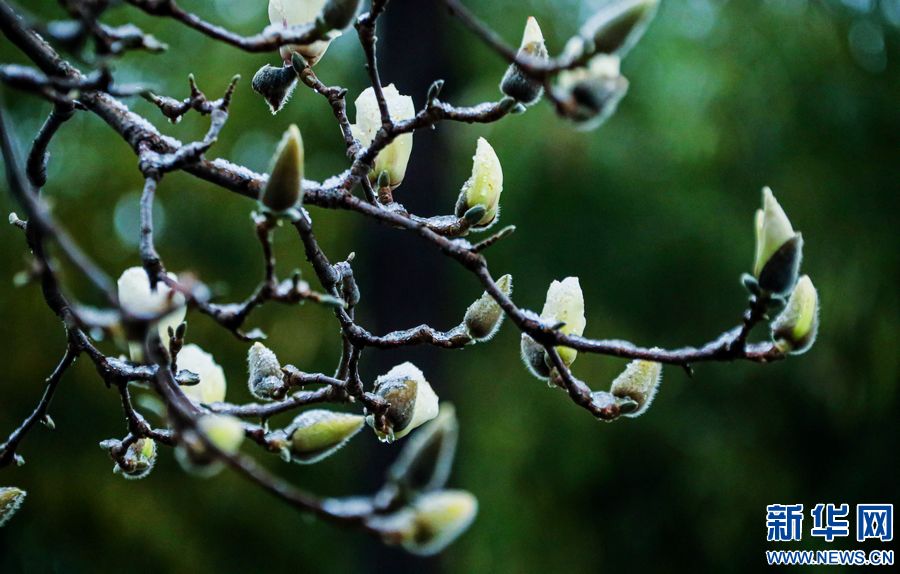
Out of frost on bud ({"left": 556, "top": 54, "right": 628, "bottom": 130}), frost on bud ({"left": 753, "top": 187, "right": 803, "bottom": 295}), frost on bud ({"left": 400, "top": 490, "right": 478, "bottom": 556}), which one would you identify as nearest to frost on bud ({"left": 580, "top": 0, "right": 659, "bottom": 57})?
frost on bud ({"left": 556, "top": 54, "right": 628, "bottom": 130})

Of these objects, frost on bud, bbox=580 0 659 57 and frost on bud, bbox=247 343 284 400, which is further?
frost on bud, bbox=247 343 284 400

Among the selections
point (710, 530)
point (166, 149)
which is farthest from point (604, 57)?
point (710, 530)

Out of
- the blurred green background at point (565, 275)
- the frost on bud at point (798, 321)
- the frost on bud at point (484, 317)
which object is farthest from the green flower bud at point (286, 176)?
the blurred green background at point (565, 275)

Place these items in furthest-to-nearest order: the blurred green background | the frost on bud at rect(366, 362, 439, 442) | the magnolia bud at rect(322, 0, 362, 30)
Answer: the blurred green background → the frost on bud at rect(366, 362, 439, 442) → the magnolia bud at rect(322, 0, 362, 30)

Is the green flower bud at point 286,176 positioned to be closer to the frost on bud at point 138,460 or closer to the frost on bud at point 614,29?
the frost on bud at point 614,29

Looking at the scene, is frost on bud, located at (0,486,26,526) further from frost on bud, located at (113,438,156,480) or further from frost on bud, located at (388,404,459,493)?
frost on bud, located at (388,404,459,493)

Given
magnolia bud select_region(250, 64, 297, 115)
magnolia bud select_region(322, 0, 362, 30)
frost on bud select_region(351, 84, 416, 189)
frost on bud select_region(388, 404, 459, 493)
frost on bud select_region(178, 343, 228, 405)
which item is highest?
magnolia bud select_region(322, 0, 362, 30)
